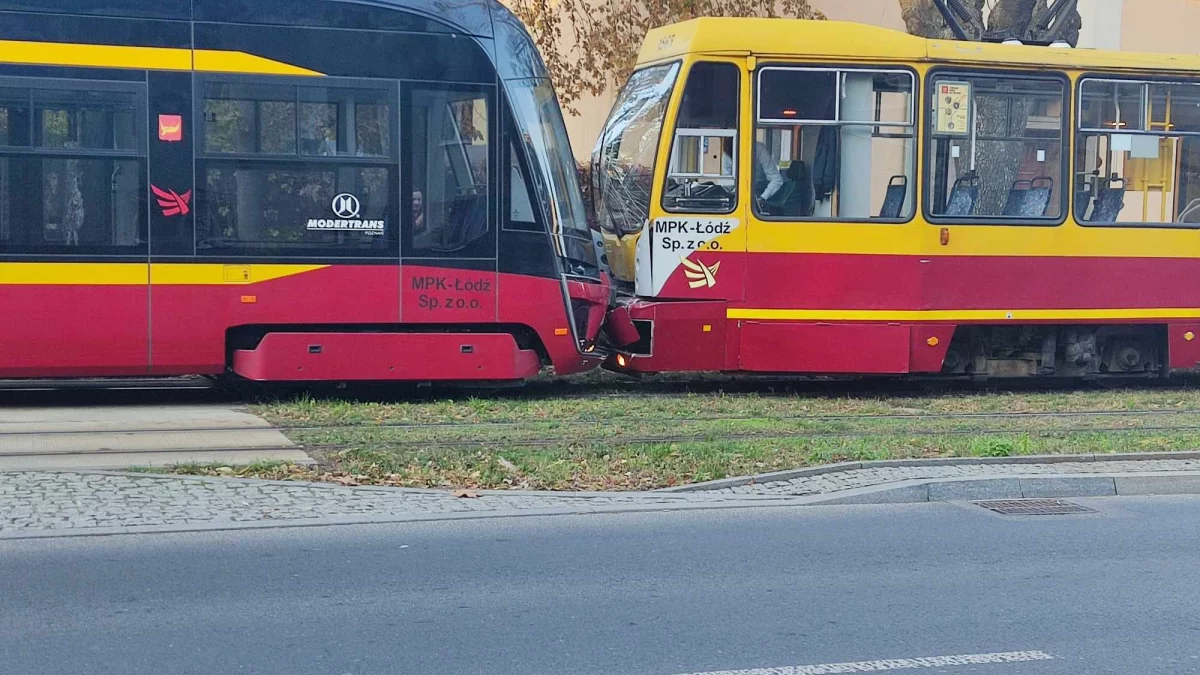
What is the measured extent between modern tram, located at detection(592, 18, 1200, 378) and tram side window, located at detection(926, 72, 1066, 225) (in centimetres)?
2

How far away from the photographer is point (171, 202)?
11227mm

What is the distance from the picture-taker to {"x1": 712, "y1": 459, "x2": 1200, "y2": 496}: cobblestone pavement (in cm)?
845

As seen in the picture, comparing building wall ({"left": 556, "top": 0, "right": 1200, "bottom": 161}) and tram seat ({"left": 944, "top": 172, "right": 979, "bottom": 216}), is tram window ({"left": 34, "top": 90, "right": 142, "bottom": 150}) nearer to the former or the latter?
tram seat ({"left": 944, "top": 172, "right": 979, "bottom": 216})

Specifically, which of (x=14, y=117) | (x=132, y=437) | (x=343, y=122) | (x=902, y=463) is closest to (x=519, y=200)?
(x=343, y=122)

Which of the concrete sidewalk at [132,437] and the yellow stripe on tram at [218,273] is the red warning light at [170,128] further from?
the concrete sidewalk at [132,437]

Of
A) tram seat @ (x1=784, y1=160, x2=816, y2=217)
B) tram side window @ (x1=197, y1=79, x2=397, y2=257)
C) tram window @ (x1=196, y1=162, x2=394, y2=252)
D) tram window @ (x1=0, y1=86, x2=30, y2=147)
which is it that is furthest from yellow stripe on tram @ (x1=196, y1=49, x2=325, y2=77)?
tram seat @ (x1=784, y1=160, x2=816, y2=217)

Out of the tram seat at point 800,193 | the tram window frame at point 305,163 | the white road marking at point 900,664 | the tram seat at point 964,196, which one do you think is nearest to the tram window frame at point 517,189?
the tram window frame at point 305,163

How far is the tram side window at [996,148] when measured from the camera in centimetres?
1296

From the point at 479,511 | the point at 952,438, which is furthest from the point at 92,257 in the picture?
the point at 952,438

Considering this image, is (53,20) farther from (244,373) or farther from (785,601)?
(785,601)

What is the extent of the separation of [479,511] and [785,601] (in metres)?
2.18

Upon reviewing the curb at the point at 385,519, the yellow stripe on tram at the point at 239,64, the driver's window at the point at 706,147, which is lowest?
the curb at the point at 385,519

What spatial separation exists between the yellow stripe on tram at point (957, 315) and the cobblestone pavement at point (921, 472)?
3.81 metres

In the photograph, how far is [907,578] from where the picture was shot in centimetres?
654
